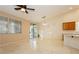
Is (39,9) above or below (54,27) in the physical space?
above

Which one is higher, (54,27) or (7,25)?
(7,25)

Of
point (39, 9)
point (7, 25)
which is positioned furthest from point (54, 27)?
point (7, 25)

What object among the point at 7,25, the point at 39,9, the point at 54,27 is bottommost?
the point at 54,27

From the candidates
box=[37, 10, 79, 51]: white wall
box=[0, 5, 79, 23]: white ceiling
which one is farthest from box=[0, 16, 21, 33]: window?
box=[37, 10, 79, 51]: white wall

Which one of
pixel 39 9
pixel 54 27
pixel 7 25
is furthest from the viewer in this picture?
pixel 54 27

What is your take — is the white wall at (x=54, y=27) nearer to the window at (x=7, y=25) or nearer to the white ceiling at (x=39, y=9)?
the white ceiling at (x=39, y=9)

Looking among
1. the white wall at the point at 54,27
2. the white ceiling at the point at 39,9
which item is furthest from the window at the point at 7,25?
the white wall at the point at 54,27

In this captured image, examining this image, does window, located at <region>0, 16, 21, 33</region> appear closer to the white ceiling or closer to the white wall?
the white ceiling

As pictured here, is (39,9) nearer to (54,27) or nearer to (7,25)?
(7,25)

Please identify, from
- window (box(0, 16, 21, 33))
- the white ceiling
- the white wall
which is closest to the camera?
the white ceiling

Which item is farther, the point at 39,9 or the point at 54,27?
the point at 54,27

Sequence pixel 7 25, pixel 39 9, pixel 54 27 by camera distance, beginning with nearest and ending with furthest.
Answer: pixel 39 9 < pixel 7 25 < pixel 54 27
